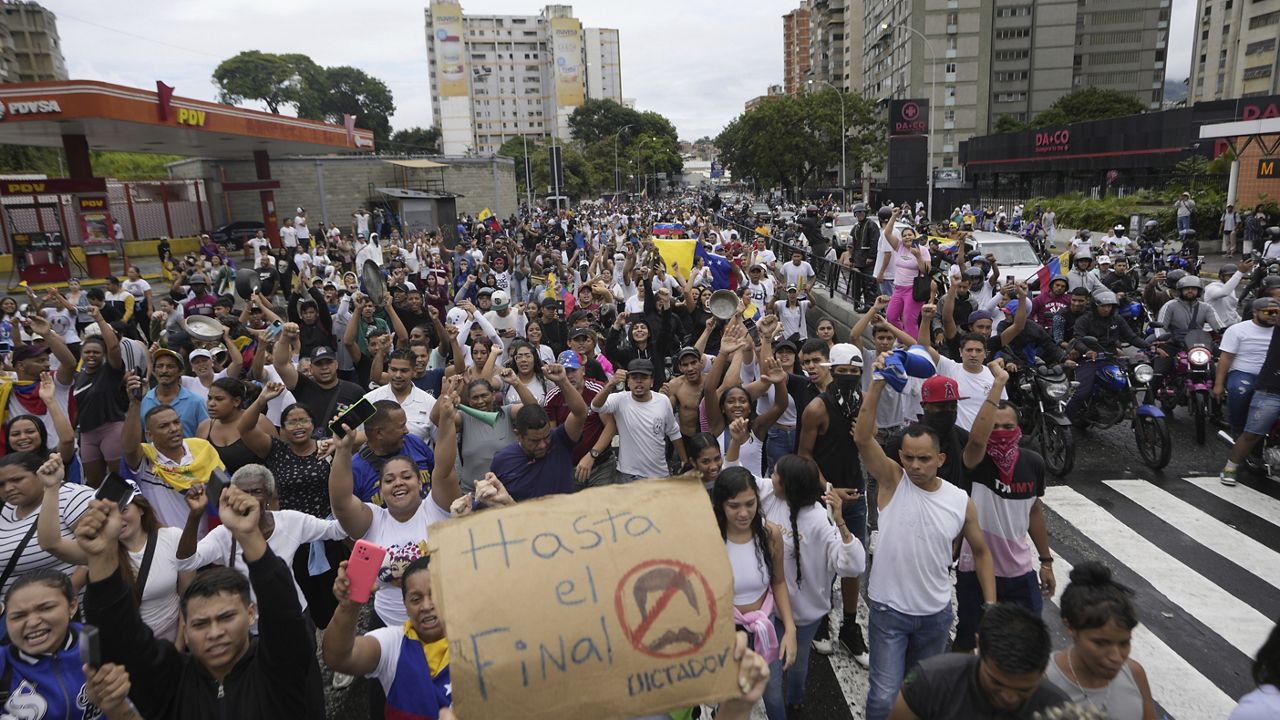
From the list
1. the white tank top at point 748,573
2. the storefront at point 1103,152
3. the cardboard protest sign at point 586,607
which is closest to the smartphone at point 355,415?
the cardboard protest sign at point 586,607

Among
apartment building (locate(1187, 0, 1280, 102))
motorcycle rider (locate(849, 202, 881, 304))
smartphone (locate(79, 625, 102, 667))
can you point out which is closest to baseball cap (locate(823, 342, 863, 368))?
smartphone (locate(79, 625, 102, 667))

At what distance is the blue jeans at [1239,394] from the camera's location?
7238 millimetres

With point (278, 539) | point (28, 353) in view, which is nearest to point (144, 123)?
point (28, 353)

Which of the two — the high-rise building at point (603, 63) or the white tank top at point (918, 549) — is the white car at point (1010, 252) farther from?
the high-rise building at point (603, 63)

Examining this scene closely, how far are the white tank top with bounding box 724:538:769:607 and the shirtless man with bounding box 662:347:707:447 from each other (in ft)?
7.82

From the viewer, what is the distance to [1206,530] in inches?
260

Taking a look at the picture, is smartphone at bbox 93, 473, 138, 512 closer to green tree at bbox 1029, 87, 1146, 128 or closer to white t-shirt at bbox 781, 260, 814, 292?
white t-shirt at bbox 781, 260, 814, 292

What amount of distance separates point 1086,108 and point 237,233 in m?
68.4

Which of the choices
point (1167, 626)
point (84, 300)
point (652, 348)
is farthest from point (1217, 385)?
point (84, 300)

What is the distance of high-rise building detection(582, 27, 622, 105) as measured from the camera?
154 metres

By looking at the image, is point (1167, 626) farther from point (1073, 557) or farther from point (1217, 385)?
point (1217, 385)

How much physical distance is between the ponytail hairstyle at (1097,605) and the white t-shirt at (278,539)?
3.10 metres

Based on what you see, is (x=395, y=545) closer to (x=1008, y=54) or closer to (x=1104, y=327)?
(x=1104, y=327)

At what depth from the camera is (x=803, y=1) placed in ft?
535
